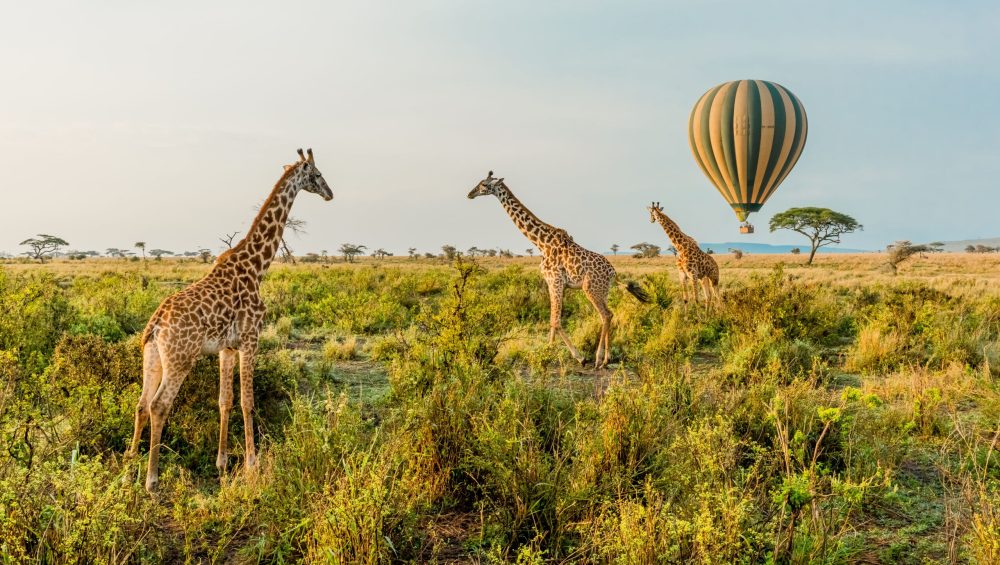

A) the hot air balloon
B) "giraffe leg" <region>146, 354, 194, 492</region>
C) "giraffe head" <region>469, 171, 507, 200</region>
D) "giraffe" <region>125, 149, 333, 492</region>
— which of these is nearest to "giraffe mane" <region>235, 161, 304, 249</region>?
"giraffe" <region>125, 149, 333, 492</region>

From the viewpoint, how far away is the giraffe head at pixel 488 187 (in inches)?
393

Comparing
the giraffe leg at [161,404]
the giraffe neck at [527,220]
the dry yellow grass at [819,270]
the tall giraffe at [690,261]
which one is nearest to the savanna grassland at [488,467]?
the giraffe leg at [161,404]

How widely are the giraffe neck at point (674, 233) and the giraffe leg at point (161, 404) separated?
11.8 metres

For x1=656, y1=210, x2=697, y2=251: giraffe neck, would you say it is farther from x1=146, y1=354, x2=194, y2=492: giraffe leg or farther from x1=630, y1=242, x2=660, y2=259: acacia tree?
x1=630, y1=242, x2=660, y2=259: acacia tree

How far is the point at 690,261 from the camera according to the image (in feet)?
45.4

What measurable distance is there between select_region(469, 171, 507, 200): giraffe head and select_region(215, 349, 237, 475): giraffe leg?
18.3 ft

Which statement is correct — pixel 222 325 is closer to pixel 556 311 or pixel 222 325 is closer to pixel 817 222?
pixel 556 311

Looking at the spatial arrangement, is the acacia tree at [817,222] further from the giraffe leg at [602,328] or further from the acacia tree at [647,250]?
the giraffe leg at [602,328]

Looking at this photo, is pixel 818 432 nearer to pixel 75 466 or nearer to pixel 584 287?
pixel 584 287

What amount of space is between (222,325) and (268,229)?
A: 113 cm

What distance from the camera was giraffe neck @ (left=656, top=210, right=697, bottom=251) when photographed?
46.8 ft

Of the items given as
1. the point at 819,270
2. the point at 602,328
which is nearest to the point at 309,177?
the point at 602,328

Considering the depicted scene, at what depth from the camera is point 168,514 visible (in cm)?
389

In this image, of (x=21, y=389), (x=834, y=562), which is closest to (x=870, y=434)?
(x=834, y=562)
